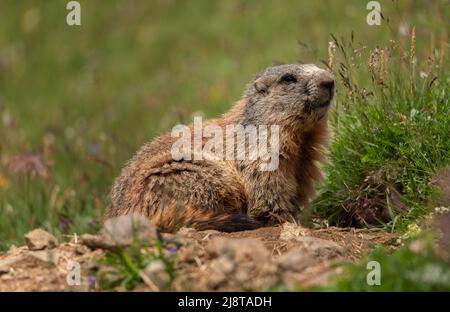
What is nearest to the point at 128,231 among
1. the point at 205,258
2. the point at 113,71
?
the point at 205,258

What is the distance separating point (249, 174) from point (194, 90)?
18.1 feet

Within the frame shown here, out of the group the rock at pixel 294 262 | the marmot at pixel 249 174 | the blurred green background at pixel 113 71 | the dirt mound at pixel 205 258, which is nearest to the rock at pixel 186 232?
the dirt mound at pixel 205 258

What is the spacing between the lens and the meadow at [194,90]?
5402 mm

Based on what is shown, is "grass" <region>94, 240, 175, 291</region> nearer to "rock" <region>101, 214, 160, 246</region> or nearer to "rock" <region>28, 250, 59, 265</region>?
"rock" <region>101, 214, 160, 246</region>

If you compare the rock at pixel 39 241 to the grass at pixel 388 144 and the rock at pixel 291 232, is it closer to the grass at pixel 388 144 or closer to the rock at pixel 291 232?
the rock at pixel 291 232

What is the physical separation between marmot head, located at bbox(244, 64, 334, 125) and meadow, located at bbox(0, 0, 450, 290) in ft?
0.55

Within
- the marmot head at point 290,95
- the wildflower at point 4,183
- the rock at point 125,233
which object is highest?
the marmot head at point 290,95

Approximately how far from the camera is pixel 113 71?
1343cm

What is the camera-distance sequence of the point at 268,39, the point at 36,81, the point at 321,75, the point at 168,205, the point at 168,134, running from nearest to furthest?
the point at 168,205 → the point at 321,75 → the point at 168,134 → the point at 268,39 → the point at 36,81

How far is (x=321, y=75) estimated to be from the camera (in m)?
5.82

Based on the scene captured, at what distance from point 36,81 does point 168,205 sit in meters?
8.76
